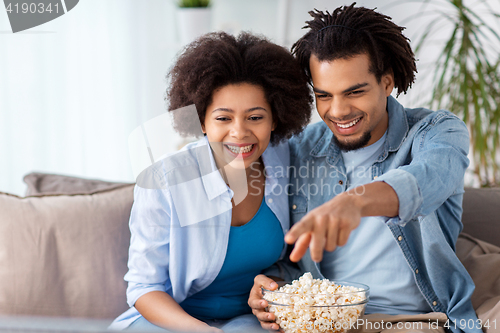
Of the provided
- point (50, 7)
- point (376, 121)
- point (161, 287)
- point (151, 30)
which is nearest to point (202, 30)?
point (151, 30)

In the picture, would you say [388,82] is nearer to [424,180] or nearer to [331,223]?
[424,180]

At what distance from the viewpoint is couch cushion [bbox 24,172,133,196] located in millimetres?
1274

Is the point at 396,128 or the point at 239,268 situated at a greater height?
the point at 396,128

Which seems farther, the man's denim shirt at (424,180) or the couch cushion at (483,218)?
the couch cushion at (483,218)

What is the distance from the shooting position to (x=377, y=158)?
3.75ft

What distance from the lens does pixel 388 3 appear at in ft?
7.07

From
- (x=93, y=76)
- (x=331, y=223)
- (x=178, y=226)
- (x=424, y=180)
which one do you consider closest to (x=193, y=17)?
(x=93, y=76)

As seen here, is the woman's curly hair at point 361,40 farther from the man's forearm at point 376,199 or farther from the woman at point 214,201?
the man's forearm at point 376,199

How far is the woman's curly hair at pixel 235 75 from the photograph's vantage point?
3.36ft

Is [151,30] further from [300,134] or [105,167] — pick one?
[300,134]

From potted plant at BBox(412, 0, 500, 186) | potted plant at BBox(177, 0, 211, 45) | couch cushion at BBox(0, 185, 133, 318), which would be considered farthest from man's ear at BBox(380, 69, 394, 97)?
potted plant at BBox(177, 0, 211, 45)

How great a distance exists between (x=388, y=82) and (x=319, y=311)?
0.65 m

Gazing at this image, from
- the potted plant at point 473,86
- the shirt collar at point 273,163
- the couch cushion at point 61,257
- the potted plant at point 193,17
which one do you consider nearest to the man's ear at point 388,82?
the shirt collar at point 273,163

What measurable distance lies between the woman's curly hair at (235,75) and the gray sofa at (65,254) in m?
0.34
